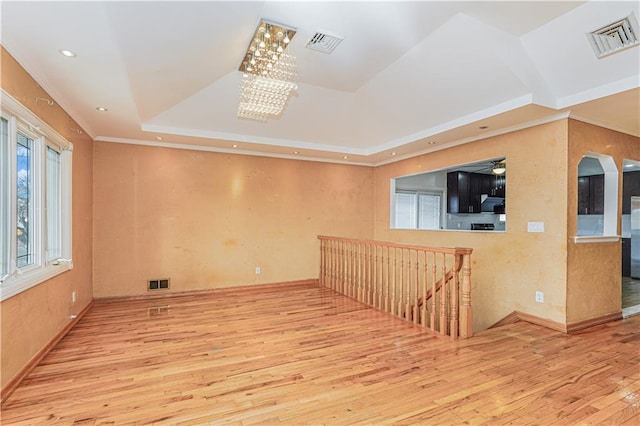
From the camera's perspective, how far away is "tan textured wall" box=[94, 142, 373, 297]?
16.0 ft

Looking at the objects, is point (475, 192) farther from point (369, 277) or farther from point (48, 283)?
point (48, 283)

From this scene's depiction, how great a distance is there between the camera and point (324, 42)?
310 centimetres

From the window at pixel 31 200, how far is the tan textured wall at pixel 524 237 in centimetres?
506

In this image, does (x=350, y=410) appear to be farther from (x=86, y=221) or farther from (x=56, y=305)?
(x=86, y=221)

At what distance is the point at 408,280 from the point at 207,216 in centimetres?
338

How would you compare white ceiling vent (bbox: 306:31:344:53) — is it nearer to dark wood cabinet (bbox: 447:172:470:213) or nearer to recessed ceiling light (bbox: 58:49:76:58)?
recessed ceiling light (bbox: 58:49:76:58)

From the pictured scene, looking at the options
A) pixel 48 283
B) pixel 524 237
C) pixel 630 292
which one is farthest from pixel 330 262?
pixel 630 292

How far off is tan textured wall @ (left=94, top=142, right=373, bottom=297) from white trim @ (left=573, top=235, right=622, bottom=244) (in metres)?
3.76

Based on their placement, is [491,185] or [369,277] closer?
[369,277]

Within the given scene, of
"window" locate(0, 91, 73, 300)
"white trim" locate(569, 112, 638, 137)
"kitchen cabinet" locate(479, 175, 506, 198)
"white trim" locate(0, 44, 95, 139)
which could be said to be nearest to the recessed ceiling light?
"white trim" locate(0, 44, 95, 139)

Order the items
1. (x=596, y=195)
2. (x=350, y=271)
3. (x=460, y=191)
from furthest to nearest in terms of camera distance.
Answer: (x=460, y=191), (x=596, y=195), (x=350, y=271)

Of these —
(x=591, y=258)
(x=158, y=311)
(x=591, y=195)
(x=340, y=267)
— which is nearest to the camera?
(x=591, y=258)

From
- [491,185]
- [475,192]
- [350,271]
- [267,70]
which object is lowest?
[350,271]

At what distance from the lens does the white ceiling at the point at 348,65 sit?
2.29m
